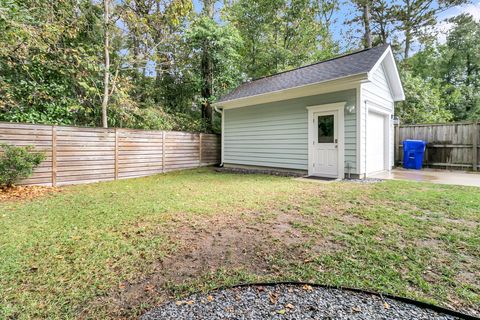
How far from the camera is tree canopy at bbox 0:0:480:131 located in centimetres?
727

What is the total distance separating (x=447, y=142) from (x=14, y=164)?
13.0m

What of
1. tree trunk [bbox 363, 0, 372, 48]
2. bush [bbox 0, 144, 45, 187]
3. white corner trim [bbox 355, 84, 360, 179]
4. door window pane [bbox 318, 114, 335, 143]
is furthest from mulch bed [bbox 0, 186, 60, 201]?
tree trunk [bbox 363, 0, 372, 48]

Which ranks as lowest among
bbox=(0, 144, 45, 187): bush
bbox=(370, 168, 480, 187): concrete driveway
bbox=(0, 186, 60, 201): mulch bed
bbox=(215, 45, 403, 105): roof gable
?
bbox=(0, 186, 60, 201): mulch bed

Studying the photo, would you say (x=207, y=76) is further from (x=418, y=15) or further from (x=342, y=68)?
(x=418, y=15)

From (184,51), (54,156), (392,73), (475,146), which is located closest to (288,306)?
(54,156)

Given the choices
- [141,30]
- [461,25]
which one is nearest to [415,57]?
[461,25]

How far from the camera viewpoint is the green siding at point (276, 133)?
6.88m

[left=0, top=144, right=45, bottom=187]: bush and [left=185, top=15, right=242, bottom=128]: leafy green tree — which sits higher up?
[left=185, top=15, right=242, bottom=128]: leafy green tree

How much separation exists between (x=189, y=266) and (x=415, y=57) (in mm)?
23555

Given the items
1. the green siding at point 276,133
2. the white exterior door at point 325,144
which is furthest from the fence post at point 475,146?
the white exterior door at point 325,144

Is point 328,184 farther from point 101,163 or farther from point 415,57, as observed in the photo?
point 415,57

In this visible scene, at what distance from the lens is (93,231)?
3127mm

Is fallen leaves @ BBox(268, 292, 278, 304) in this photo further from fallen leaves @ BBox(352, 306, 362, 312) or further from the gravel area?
fallen leaves @ BBox(352, 306, 362, 312)

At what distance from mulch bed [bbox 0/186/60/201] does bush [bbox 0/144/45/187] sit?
0.68ft
